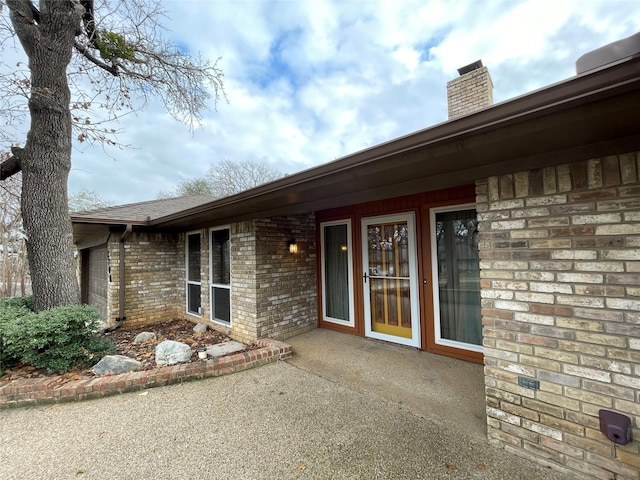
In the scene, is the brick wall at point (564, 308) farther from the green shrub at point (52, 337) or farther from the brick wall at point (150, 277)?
the brick wall at point (150, 277)

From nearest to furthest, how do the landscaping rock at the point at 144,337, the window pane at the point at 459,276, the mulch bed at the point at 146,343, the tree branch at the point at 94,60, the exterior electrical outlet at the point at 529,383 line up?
1. the exterior electrical outlet at the point at 529,383
2. the mulch bed at the point at 146,343
3. the window pane at the point at 459,276
4. the tree branch at the point at 94,60
5. the landscaping rock at the point at 144,337

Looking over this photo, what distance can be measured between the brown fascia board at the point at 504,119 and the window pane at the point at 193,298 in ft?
14.4

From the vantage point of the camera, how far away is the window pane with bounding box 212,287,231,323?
4.90 metres

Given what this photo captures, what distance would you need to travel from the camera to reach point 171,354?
350 cm

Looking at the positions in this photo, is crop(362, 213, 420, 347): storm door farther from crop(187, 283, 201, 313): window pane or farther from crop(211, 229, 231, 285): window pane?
crop(187, 283, 201, 313): window pane

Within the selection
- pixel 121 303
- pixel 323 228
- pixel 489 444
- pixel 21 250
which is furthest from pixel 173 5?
pixel 21 250

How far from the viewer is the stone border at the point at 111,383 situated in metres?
2.74

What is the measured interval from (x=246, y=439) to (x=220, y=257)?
348 cm

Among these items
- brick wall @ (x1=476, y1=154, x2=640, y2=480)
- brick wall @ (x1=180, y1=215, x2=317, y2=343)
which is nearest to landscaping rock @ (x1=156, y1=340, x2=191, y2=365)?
brick wall @ (x1=180, y1=215, x2=317, y2=343)

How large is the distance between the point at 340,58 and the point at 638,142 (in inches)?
310

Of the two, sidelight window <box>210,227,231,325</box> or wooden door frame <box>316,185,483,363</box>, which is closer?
wooden door frame <box>316,185,483,363</box>

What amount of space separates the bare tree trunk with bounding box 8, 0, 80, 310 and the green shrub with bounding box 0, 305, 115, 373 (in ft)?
1.77

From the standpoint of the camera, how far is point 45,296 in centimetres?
369

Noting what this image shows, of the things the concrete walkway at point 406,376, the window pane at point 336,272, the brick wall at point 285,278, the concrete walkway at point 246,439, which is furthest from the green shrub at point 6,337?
the window pane at point 336,272
